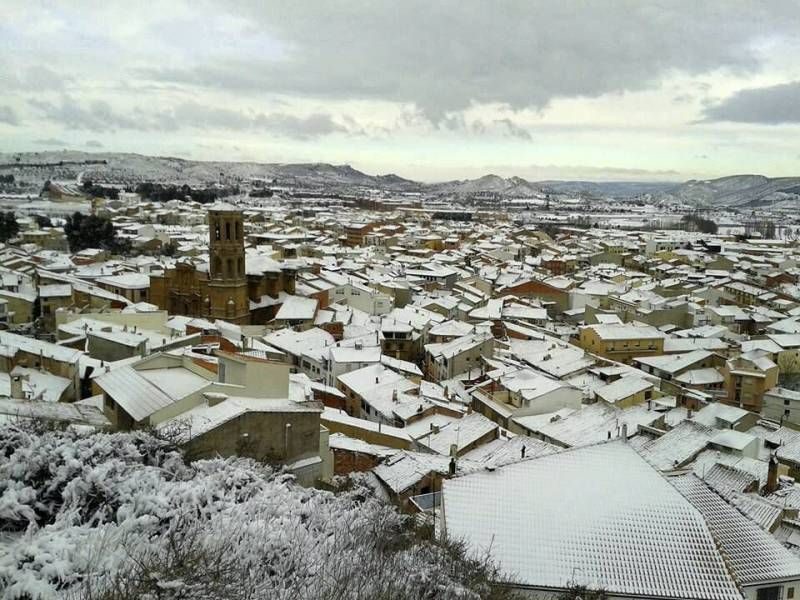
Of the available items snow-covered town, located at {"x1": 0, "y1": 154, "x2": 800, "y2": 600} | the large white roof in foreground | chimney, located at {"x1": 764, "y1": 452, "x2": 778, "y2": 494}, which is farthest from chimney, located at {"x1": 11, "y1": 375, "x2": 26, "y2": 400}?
chimney, located at {"x1": 764, "y1": 452, "x2": 778, "y2": 494}

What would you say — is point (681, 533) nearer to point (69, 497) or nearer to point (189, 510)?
point (189, 510)

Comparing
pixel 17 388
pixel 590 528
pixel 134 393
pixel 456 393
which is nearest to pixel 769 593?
pixel 590 528

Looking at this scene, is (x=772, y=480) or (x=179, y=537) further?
(x=772, y=480)

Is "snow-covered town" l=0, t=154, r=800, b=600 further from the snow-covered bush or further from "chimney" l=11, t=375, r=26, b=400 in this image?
"chimney" l=11, t=375, r=26, b=400

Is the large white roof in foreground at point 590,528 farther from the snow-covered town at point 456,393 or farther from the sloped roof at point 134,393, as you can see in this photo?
the sloped roof at point 134,393

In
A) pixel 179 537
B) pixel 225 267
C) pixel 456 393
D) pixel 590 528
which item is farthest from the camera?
pixel 225 267

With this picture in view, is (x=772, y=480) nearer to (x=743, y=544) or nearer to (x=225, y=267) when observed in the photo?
(x=743, y=544)
